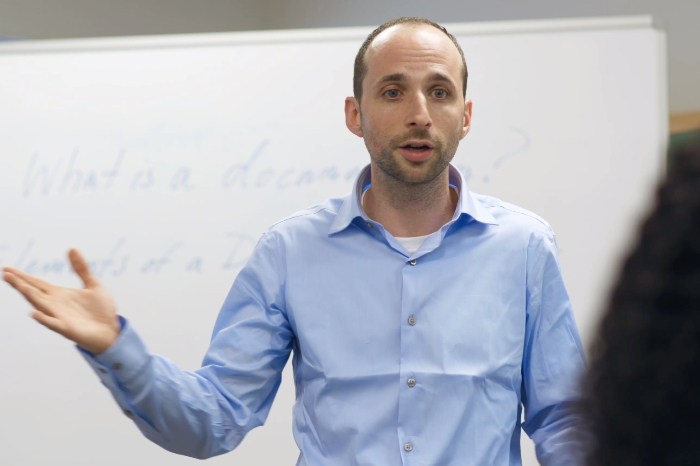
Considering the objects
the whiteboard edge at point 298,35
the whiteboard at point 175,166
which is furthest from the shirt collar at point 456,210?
the whiteboard edge at point 298,35

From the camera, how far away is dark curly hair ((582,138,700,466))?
0.84 feet

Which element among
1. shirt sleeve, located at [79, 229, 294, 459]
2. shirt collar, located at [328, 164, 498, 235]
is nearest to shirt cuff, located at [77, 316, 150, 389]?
shirt sleeve, located at [79, 229, 294, 459]

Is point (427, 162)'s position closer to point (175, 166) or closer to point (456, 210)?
point (456, 210)

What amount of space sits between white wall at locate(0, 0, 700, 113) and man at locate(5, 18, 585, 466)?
113 cm

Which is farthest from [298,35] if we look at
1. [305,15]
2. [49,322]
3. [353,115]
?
[49,322]

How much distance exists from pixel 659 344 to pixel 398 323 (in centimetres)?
96

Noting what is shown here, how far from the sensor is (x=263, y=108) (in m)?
2.13

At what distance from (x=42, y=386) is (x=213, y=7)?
1.81 m

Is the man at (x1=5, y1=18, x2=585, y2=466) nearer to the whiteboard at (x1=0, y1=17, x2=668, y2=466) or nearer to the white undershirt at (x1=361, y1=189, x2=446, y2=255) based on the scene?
the white undershirt at (x1=361, y1=189, x2=446, y2=255)

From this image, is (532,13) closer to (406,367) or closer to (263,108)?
(263,108)

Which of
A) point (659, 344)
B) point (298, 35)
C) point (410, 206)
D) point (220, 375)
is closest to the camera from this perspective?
point (659, 344)

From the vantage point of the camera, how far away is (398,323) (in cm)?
121

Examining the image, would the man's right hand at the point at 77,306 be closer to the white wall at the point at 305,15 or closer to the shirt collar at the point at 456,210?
the shirt collar at the point at 456,210

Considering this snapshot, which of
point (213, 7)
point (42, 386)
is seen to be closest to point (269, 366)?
point (42, 386)
